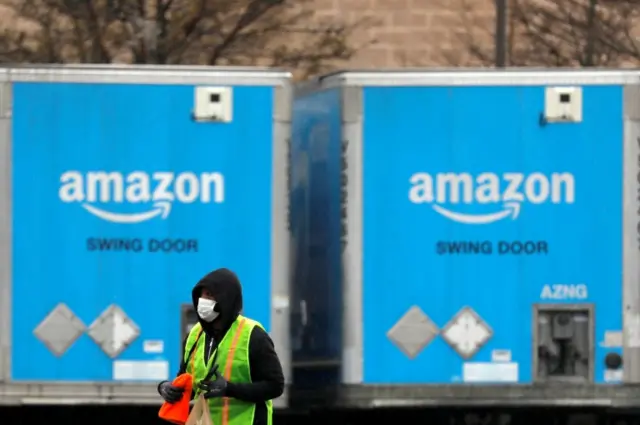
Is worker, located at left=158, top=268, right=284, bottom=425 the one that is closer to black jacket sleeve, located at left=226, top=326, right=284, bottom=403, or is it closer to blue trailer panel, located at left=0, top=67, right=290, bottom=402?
black jacket sleeve, located at left=226, top=326, right=284, bottom=403

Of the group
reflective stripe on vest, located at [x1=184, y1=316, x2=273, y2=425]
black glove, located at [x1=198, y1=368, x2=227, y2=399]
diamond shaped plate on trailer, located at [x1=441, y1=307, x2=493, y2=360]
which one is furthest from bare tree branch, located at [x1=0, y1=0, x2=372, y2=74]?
black glove, located at [x1=198, y1=368, x2=227, y2=399]

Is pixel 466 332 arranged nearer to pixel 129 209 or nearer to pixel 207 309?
pixel 129 209

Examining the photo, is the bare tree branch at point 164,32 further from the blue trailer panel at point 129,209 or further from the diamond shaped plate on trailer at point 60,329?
the diamond shaped plate on trailer at point 60,329

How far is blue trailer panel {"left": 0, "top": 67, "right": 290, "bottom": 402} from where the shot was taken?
36.8 ft

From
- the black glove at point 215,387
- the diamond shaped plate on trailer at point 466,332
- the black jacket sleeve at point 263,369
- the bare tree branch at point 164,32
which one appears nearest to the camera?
the black glove at point 215,387

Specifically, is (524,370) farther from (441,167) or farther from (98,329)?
(98,329)

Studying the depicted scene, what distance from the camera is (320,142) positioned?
11.9 m

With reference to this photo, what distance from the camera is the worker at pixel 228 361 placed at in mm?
7715

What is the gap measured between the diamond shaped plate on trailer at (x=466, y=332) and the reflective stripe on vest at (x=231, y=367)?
3.45 m

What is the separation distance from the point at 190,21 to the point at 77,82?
5.81m

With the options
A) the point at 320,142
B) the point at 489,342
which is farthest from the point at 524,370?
the point at 320,142

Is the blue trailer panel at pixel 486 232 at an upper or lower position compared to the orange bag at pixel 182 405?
upper

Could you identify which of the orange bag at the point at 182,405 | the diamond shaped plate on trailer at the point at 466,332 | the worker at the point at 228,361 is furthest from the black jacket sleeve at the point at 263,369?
the diamond shaped plate on trailer at the point at 466,332

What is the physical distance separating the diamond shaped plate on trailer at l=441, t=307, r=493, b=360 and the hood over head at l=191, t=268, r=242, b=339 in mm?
3560
